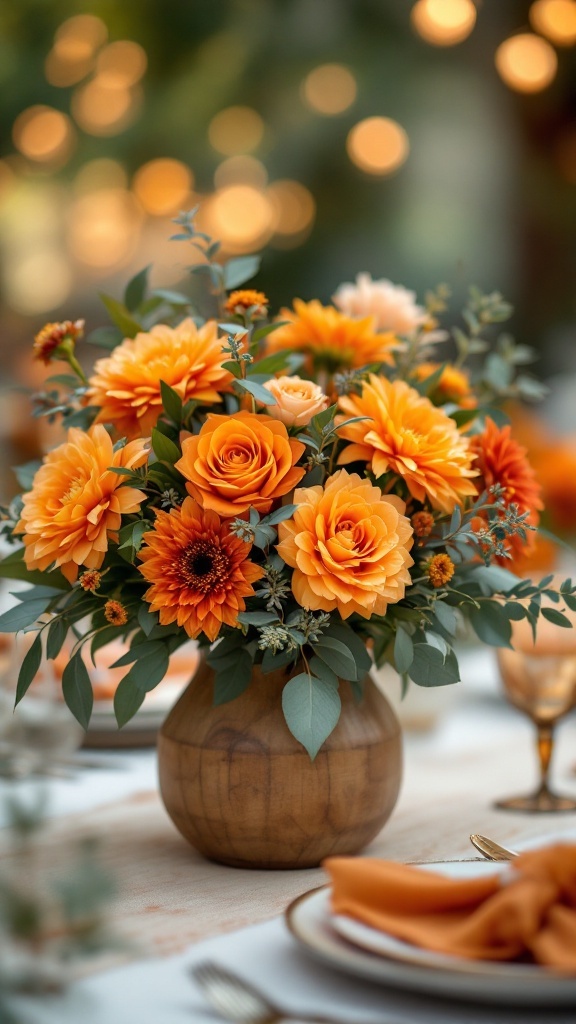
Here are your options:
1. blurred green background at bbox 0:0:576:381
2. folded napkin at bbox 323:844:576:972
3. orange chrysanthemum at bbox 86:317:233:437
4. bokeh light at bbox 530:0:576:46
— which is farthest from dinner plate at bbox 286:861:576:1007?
bokeh light at bbox 530:0:576:46

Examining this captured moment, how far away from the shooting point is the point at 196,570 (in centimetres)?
64

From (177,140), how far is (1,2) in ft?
1.66

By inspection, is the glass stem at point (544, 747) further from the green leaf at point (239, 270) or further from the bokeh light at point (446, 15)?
the bokeh light at point (446, 15)

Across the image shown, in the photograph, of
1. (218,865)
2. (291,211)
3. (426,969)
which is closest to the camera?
(426,969)

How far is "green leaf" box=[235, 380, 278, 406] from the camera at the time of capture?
0.65 metres

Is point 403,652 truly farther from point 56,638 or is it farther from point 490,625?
point 56,638

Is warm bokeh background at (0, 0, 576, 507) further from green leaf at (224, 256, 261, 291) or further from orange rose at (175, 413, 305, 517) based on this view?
orange rose at (175, 413, 305, 517)

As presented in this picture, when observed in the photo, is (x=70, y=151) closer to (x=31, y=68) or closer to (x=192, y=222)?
(x=31, y=68)

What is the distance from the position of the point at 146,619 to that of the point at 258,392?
158 mm

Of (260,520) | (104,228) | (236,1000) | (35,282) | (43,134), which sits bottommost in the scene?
(236,1000)

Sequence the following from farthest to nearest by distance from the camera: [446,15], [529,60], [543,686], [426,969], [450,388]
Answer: [529,60], [446,15], [543,686], [450,388], [426,969]

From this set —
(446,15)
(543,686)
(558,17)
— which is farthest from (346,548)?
(558,17)

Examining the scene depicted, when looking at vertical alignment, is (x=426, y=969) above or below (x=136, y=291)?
below

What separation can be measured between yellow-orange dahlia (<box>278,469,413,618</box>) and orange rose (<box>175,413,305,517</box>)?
0.7 inches
